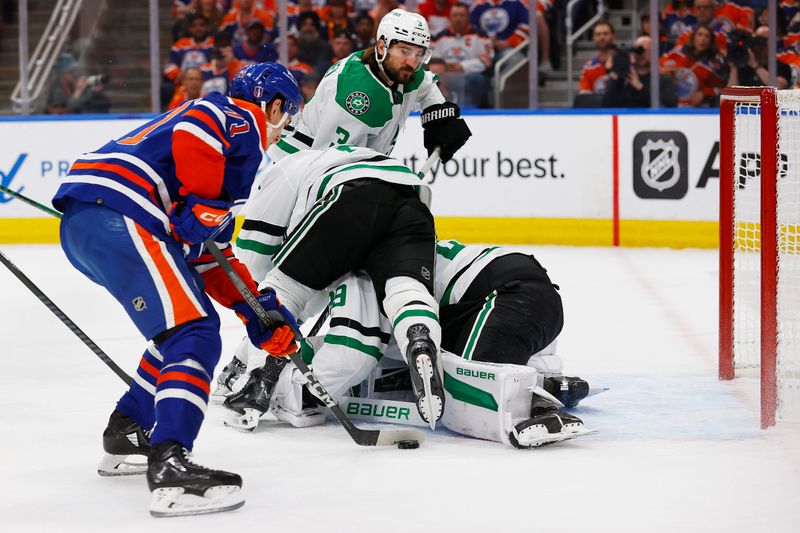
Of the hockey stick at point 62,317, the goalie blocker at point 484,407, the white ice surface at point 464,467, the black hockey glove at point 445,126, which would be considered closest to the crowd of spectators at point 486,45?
the white ice surface at point 464,467

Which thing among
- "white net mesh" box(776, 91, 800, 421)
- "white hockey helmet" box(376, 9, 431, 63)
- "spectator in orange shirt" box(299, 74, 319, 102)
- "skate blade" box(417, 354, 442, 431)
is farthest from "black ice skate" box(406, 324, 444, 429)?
"spectator in orange shirt" box(299, 74, 319, 102)

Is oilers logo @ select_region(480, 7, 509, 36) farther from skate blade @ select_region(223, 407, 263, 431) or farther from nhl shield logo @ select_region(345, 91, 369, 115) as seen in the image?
skate blade @ select_region(223, 407, 263, 431)

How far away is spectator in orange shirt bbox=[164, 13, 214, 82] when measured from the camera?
812 cm

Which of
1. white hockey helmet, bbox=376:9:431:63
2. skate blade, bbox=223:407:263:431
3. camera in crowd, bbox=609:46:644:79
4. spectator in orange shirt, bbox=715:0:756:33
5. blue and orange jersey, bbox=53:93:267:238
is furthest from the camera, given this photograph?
camera in crowd, bbox=609:46:644:79

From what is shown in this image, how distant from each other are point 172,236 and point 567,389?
53.0 inches

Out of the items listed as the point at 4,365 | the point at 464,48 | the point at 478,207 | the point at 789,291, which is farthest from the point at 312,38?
the point at 789,291

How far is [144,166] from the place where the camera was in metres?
2.78

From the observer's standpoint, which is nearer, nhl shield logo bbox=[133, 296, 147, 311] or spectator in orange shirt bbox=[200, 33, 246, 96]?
nhl shield logo bbox=[133, 296, 147, 311]

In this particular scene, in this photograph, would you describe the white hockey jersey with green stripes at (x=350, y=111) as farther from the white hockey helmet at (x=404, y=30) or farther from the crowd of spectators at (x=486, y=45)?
the crowd of spectators at (x=486, y=45)

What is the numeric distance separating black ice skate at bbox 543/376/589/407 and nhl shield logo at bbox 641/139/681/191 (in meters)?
3.89

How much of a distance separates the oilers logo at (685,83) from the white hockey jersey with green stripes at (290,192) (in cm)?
400

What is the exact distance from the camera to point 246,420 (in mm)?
3436

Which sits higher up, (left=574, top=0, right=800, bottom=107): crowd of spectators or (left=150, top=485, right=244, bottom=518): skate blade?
(left=574, top=0, right=800, bottom=107): crowd of spectators

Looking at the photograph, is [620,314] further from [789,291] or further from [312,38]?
[312,38]
